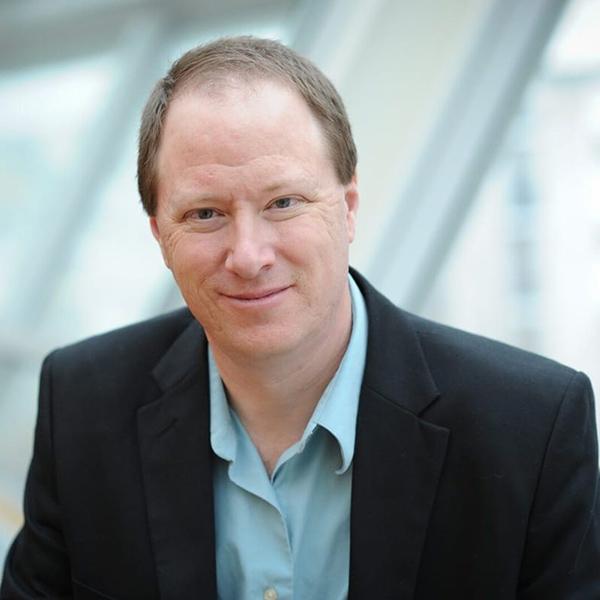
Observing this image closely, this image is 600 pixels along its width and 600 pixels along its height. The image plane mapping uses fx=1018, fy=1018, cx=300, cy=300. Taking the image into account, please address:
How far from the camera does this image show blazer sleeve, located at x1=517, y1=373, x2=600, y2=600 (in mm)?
1583

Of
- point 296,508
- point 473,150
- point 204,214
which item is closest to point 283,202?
point 204,214

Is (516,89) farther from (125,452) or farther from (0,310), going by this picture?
(0,310)

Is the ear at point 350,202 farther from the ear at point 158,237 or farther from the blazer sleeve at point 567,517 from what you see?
the blazer sleeve at point 567,517

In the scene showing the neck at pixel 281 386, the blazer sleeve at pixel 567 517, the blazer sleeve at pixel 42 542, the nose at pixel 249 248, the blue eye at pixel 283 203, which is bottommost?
the blazer sleeve at pixel 42 542

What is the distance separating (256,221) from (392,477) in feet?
1.56

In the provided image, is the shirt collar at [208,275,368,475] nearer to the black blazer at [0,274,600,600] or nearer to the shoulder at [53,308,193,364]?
the black blazer at [0,274,600,600]

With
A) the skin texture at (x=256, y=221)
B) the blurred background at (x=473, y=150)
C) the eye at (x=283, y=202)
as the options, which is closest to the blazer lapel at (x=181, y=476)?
the skin texture at (x=256, y=221)

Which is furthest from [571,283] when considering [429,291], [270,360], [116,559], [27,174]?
[27,174]

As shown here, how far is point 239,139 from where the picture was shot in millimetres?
1522

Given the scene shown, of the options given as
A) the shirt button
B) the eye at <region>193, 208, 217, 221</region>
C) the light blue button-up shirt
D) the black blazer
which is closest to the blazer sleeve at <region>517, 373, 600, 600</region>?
the black blazer

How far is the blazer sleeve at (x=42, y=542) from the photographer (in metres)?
1.86

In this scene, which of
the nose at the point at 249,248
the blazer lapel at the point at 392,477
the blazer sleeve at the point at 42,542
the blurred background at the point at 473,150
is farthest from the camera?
the blurred background at the point at 473,150

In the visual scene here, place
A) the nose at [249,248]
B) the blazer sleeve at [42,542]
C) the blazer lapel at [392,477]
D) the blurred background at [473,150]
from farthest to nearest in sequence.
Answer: the blurred background at [473,150], the blazer sleeve at [42,542], the blazer lapel at [392,477], the nose at [249,248]

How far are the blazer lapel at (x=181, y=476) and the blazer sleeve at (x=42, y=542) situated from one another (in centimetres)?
20
